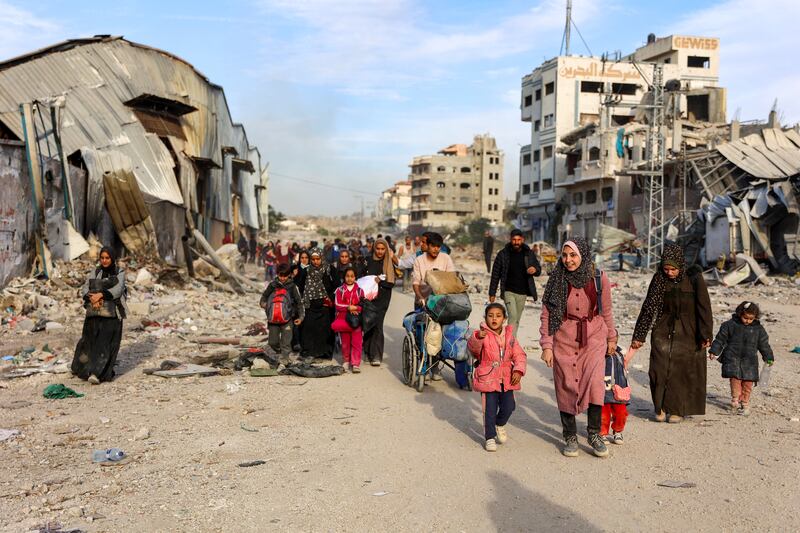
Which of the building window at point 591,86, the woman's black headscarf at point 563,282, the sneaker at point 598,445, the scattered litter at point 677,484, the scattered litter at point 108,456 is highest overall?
the building window at point 591,86

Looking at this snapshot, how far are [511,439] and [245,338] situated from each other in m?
7.18

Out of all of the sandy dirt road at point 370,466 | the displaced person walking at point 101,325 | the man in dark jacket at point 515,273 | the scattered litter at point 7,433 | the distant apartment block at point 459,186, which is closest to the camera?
the sandy dirt road at point 370,466

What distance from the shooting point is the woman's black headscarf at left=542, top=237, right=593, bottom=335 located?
5.41 metres

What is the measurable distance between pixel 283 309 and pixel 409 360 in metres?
1.98

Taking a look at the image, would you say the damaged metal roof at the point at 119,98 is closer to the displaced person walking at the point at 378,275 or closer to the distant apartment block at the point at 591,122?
the displaced person walking at the point at 378,275

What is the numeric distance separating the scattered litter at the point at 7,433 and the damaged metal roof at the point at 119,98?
13.8 metres

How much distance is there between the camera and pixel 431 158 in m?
92.7

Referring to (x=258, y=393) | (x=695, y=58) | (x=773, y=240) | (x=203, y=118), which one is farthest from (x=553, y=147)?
(x=258, y=393)

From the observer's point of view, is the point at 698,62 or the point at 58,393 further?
the point at 698,62

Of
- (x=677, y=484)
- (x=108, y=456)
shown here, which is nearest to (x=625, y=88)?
(x=677, y=484)

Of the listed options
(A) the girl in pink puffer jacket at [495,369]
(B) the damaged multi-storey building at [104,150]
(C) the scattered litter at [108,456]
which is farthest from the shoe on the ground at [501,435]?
(B) the damaged multi-storey building at [104,150]

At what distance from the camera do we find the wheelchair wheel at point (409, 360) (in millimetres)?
8039

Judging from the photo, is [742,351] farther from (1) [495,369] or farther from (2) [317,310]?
(2) [317,310]

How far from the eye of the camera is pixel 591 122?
51.8 metres
